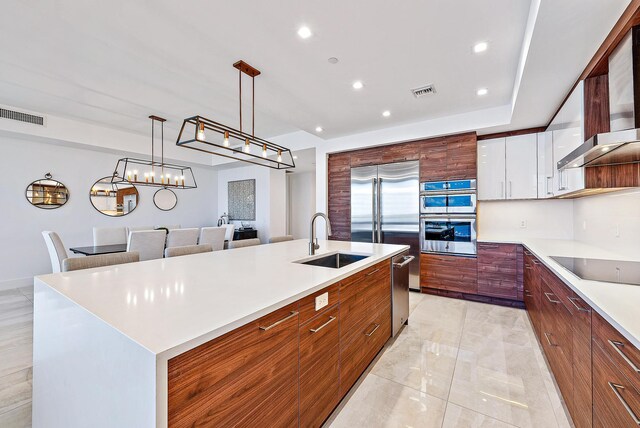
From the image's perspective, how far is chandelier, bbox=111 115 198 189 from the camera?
4305 millimetres

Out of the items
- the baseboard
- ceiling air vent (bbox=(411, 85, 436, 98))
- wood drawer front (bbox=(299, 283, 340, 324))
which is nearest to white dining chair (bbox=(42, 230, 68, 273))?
the baseboard

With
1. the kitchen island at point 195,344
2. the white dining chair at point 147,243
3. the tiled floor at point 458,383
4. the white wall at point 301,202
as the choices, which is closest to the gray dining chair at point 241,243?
the kitchen island at point 195,344

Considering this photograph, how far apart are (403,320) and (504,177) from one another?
2.59 metres

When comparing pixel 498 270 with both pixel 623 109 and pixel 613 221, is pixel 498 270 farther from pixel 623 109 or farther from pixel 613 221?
pixel 623 109

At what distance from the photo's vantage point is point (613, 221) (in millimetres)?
2418

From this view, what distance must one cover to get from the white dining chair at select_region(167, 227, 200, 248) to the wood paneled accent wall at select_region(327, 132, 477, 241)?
2347 mm

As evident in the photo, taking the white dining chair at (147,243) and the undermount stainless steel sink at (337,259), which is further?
the white dining chair at (147,243)

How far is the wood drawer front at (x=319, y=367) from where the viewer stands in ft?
4.29

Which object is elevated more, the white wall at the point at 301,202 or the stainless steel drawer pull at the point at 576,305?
the white wall at the point at 301,202

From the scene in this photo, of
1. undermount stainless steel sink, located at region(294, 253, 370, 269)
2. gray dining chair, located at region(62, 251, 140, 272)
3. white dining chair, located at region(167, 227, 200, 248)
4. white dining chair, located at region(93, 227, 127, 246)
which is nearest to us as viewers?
gray dining chair, located at region(62, 251, 140, 272)

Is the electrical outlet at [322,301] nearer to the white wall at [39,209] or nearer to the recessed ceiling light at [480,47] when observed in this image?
the recessed ceiling light at [480,47]

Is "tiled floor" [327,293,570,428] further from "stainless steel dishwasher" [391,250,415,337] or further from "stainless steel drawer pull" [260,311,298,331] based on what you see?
"stainless steel drawer pull" [260,311,298,331]

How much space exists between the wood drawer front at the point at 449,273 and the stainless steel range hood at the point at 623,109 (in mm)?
2208

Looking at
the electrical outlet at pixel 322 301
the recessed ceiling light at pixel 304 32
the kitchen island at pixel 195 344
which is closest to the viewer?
the kitchen island at pixel 195 344
